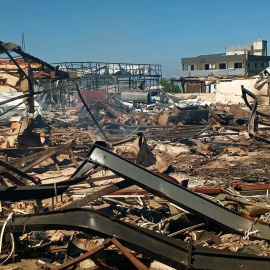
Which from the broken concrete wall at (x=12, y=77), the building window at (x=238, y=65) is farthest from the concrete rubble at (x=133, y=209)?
the building window at (x=238, y=65)

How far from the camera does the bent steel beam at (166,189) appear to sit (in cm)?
434

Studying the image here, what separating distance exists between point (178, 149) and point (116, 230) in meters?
8.99

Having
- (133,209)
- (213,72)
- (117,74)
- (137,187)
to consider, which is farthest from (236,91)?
(133,209)

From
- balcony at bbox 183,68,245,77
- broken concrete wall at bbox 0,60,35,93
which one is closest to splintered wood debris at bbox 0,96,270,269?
broken concrete wall at bbox 0,60,35,93

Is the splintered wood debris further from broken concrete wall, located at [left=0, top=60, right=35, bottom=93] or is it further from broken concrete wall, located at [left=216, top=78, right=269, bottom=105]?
broken concrete wall, located at [left=216, top=78, right=269, bottom=105]

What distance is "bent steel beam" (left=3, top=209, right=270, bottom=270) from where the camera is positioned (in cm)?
348

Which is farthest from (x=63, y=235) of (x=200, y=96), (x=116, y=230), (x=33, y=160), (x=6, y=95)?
(x=200, y=96)

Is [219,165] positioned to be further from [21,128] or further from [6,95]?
[6,95]

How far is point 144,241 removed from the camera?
3633mm

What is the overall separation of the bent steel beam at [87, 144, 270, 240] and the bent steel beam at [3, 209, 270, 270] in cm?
68

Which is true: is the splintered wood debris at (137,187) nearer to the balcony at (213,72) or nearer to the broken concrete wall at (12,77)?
the broken concrete wall at (12,77)

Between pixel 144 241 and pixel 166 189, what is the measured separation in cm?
87

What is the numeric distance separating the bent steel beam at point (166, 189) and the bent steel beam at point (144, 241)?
2.23 feet

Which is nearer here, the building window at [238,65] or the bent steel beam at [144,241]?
the bent steel beam at [144,241]
